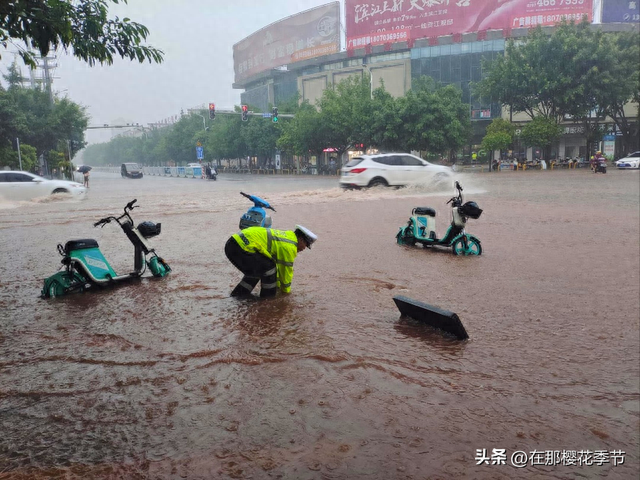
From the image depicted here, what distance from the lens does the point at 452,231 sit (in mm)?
7512

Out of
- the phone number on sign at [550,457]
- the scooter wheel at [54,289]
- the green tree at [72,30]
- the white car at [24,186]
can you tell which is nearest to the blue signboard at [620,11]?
the white car at [24,186]

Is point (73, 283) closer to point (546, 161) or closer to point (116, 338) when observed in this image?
point (116, 338)

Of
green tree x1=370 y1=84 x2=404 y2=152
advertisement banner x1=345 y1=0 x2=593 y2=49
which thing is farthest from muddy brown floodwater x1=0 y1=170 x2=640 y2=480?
advertisement banner x1=345 y1=0 x2=593 y2=49

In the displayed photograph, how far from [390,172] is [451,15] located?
4169 centimetres

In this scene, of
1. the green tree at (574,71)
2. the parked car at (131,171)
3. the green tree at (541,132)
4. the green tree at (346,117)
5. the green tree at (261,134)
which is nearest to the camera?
the green tree at (574,71)

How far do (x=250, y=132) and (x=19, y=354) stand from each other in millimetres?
53989

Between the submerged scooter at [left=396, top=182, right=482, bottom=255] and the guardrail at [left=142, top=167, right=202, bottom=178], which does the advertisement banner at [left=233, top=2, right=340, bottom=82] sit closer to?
the guardrail at [left=142, top=167, right=202, bottom=178]

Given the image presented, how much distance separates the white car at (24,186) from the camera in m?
18.2

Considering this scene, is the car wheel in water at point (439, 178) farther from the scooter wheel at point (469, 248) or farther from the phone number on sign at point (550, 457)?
the phone number on sign at point (550, 457)

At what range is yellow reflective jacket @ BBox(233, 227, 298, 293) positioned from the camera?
15.9 ft

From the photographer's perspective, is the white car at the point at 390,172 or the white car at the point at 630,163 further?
the white car at the point at 630,163

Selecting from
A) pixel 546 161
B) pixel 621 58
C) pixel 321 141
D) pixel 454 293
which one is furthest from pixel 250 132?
pixel 454 293

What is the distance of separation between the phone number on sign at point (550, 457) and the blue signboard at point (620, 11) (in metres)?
60.4

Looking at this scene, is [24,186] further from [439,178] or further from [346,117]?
[346,117]
